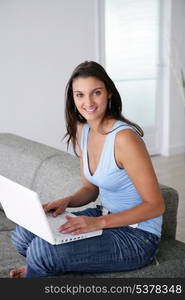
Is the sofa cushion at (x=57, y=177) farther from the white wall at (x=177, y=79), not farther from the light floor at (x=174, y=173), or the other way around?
the white wall at (x=177, y=79)

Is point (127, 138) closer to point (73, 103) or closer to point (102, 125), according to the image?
point (102, 125)

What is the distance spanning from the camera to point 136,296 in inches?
57.8

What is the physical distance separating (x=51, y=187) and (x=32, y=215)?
72 cm

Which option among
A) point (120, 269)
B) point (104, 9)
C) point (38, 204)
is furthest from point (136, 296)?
point (104, 9)

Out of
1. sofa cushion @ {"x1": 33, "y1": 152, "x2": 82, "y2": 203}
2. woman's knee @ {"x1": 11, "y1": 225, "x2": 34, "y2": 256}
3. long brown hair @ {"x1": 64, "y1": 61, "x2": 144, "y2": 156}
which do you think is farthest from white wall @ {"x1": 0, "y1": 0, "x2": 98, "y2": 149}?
woman's knee @ {"x1": 11, "y1": 225, "x2": 34, "y2": 256}

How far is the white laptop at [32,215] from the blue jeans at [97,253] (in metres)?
0.03

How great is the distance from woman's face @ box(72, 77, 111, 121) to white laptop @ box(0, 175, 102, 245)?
1.23 ft

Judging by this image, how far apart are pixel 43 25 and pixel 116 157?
2955mm

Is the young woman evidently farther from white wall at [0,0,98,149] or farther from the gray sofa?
white wall at [0,0,98,149]

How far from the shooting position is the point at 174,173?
4602 millimetres

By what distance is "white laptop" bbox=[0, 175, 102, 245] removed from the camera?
1.51 metres

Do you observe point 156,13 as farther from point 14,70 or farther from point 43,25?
point 14,70

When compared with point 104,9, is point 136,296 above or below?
below

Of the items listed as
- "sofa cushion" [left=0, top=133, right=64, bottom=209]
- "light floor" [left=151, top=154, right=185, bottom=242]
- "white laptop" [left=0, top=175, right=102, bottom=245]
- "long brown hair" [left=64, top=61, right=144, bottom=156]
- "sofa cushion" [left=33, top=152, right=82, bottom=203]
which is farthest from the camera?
"light floor" [left=151, top=154, right=185, bottom=242]
